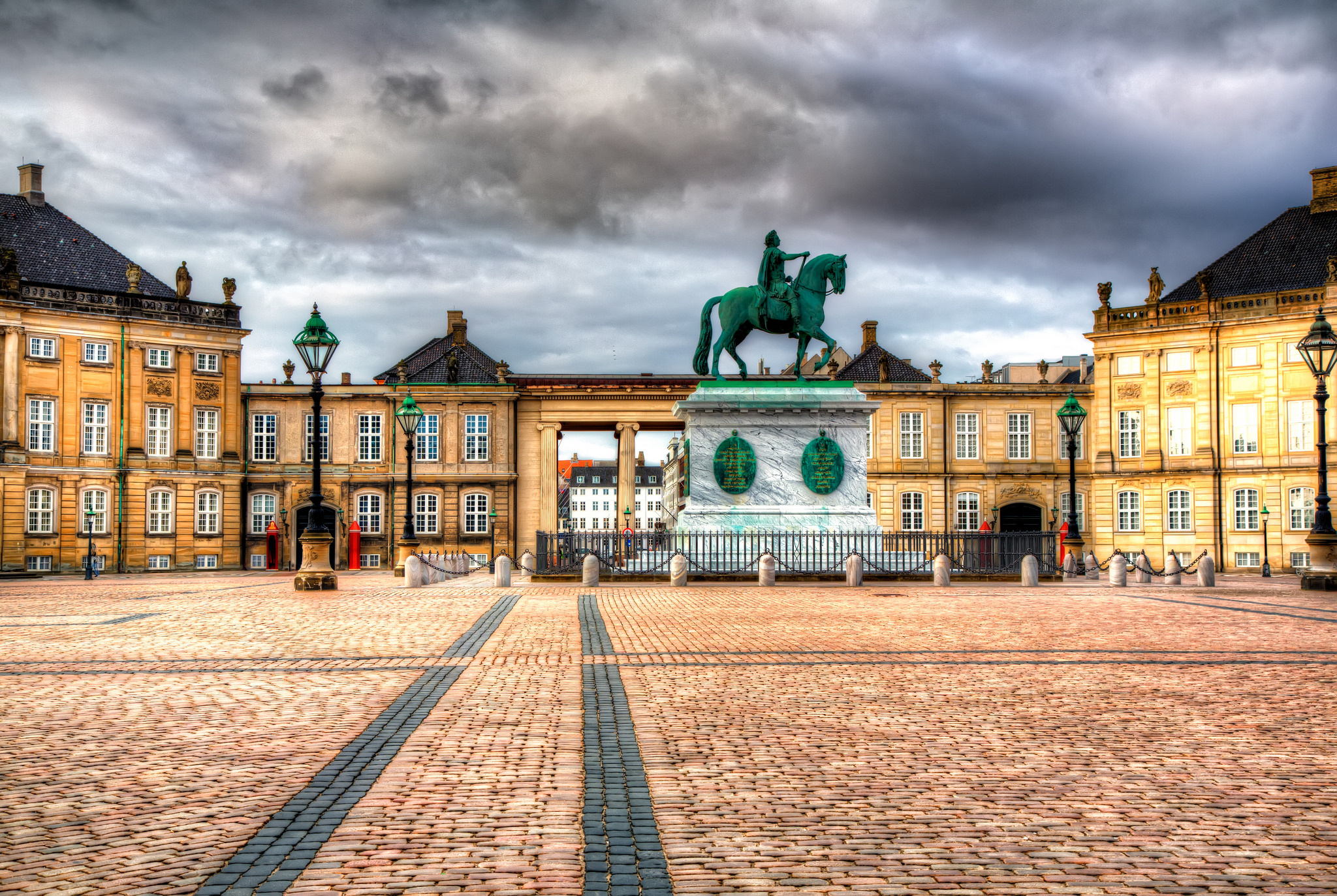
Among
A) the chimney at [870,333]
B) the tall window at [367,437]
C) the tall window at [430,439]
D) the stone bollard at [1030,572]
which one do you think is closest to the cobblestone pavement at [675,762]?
the stone bollard at [1030,572]

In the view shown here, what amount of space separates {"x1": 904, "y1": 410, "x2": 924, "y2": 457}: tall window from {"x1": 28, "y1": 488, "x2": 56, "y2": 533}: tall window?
42500 mm

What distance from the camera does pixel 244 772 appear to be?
7.12m

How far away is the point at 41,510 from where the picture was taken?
49.3 m

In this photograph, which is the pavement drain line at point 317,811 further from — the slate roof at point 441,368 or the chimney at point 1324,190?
the chimney at point 1324,190

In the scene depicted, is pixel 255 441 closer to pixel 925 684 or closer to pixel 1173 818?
pixel 925 684

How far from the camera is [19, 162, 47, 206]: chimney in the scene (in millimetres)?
54781

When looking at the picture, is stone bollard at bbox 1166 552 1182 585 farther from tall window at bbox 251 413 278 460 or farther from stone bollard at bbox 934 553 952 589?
tall window at bbox 251 413 278 460

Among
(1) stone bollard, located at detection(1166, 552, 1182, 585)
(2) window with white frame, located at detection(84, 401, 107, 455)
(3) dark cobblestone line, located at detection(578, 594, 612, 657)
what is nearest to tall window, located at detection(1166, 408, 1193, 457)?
(1) stone bollard, located at detection(1166, 552, 1182, 585)

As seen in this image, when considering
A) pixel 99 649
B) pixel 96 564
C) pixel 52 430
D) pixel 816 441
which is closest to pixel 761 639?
pixel 99 649

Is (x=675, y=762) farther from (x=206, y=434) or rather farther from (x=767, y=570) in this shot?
(x=206, y=434)

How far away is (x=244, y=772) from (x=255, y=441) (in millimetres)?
57261

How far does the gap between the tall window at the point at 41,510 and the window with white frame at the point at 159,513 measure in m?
4.13

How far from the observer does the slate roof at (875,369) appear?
6625cm

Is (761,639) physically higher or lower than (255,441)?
lower
